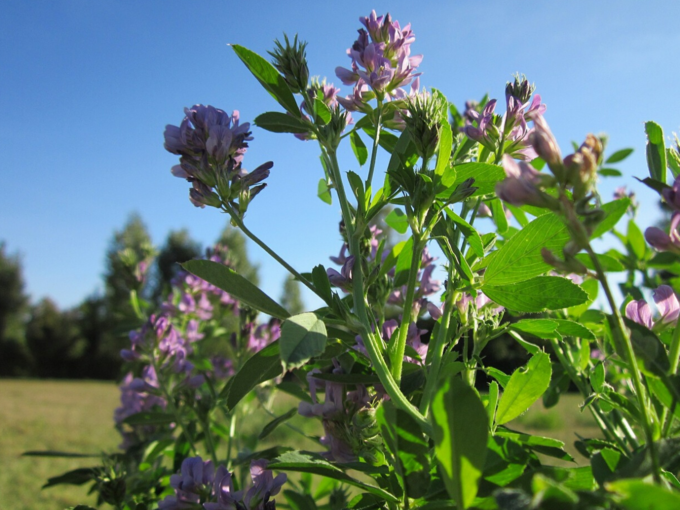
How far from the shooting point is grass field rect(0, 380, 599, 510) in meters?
4.80

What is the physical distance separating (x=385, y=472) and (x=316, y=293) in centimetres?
22

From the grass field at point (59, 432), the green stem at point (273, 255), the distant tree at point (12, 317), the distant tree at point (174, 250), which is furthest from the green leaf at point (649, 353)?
the distant tree at point (12, 317)

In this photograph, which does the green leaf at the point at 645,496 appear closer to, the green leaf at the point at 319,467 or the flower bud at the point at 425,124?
the green leaf at the point at 319,467

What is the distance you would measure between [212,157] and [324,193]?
1.03 ft

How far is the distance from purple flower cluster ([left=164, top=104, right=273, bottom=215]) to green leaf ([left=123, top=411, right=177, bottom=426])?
28.7 inches

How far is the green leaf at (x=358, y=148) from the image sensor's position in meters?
0.92

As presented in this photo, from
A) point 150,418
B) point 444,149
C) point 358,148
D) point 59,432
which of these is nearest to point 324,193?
point 358,148

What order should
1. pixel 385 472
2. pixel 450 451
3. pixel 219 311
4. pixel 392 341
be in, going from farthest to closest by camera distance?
1. pixel 219 311
2. pixel 392 341
3. pixel 385 472
4. pixel 450 451

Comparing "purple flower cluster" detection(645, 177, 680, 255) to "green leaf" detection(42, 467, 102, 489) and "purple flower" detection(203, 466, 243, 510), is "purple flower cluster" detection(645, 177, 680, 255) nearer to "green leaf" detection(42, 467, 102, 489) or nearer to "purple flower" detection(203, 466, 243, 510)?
"purple flower" detection(203, 466, 243, 510)

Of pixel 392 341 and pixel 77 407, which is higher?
pixel 392 341

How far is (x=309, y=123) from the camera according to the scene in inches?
28.5

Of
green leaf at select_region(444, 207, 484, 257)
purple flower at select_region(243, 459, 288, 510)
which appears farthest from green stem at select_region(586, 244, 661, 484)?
purple flower at select_region(243, 459, 288, 510)

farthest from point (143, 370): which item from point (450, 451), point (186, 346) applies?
point (450, 451)

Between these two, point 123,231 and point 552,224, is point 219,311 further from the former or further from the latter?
point 123,231
